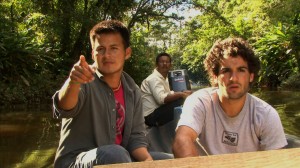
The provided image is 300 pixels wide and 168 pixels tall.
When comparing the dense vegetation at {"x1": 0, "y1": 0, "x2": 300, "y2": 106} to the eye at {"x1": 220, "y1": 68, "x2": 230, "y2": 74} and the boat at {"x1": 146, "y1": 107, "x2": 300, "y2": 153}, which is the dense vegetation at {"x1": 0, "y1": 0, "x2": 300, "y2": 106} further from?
the eye at {"x1": 220, "y1": 68, "x2": 230, "y2": 74}

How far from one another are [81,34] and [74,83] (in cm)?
1510

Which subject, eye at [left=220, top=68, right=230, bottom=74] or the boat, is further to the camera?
the boat

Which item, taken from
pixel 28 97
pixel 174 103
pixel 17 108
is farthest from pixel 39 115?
pixel 174 103

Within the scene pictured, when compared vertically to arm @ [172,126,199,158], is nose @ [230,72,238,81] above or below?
above

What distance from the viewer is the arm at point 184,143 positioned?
1.92 metres

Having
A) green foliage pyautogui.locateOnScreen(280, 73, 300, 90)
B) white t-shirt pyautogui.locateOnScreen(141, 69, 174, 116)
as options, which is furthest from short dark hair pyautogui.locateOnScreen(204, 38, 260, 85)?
green foliage pyautogui.locateOnScreen(280, 73, 300, 90)

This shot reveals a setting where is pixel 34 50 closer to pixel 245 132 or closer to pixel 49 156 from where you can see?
pixel 49 156

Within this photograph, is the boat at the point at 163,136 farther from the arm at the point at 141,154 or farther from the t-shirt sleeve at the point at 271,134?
the t-shirt sleeve at the point at 271,134

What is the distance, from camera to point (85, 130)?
1979 mm

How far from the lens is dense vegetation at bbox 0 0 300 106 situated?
11961 mm

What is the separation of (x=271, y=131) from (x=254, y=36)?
56.9ft

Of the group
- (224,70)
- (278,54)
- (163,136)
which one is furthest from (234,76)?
(278,54)

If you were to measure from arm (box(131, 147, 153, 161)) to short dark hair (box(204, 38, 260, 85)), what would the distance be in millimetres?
569

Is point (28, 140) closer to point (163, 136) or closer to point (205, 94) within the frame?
point (163, 136)
